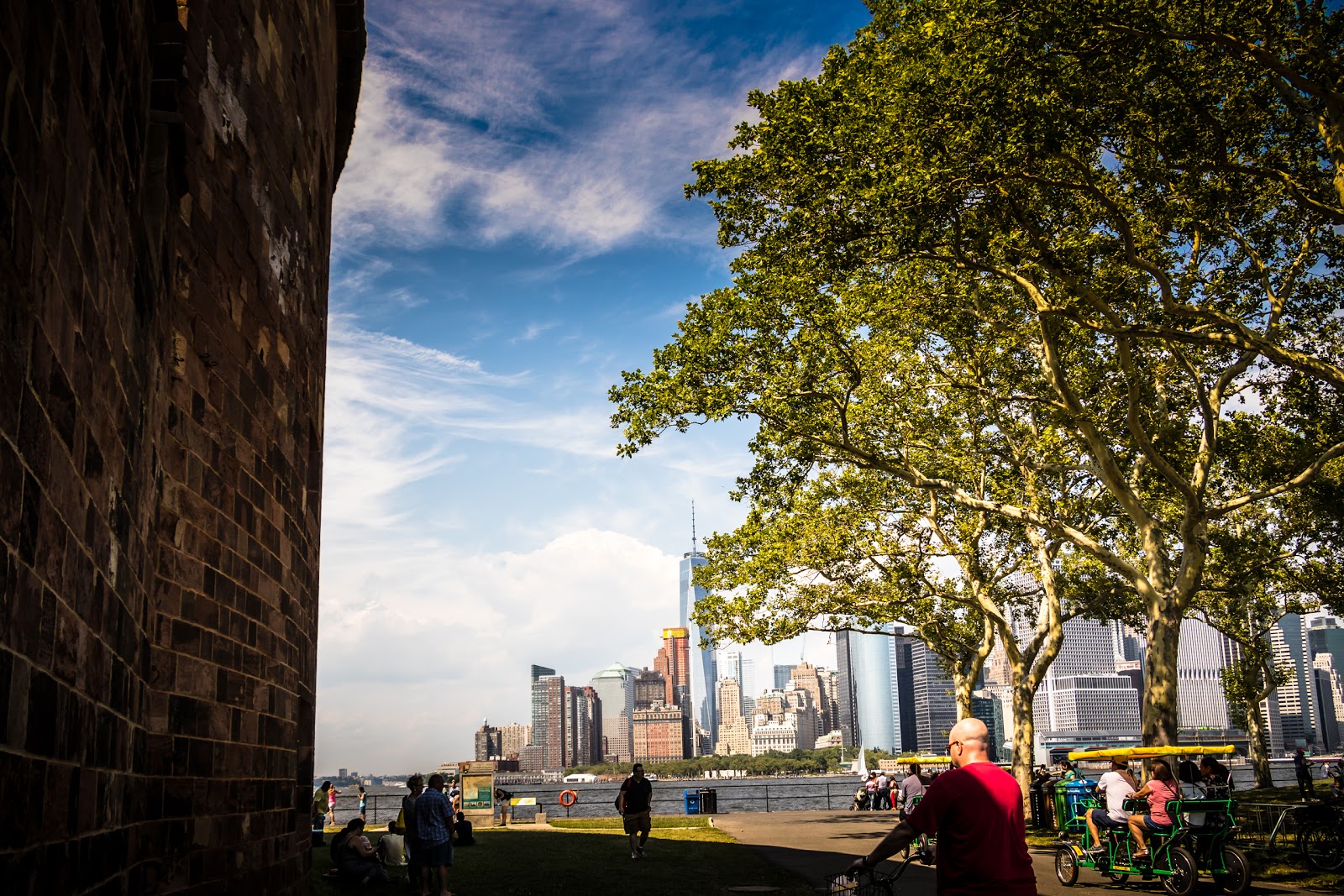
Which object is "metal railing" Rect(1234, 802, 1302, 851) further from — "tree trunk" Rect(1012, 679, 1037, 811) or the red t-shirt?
the red t-shirt

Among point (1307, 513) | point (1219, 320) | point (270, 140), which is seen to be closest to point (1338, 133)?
point (1219, 320)

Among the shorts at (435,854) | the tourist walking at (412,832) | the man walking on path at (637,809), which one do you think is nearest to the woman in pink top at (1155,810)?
the man walking on path at (637,809)

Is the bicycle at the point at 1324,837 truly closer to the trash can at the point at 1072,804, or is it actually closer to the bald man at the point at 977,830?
the trash can at the point at 1072,804

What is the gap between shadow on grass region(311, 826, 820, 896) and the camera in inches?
570

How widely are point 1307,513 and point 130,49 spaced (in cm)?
3422

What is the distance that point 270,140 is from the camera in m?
9.63

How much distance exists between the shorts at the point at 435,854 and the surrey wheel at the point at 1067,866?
8.12m

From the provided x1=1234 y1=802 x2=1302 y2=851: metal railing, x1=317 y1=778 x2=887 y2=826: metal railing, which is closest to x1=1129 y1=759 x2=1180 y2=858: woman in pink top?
x1=1234 y1=802 x2=1302 y2=851: metal railing

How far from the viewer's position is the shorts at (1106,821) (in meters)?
14.5

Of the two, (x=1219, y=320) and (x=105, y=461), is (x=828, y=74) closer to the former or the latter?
(x=1219, y=320)

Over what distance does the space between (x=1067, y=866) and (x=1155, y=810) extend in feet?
5.59

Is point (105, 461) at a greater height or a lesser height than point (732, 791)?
greater

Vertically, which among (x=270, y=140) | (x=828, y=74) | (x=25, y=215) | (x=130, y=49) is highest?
(x=828, y=74)

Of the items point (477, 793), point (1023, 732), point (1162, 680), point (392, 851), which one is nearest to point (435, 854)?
point (392, 851)
